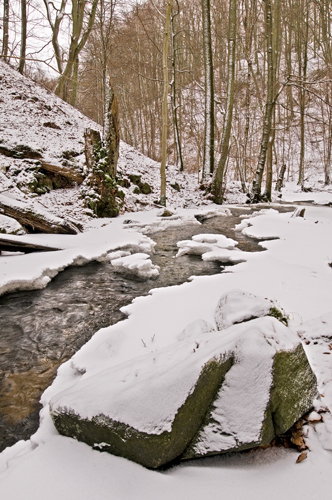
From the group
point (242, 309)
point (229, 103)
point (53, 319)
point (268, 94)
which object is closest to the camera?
point (242, 309)

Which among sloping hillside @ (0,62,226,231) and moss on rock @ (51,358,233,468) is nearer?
moss on rock @ (51,358,233,468)

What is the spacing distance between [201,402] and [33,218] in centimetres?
660

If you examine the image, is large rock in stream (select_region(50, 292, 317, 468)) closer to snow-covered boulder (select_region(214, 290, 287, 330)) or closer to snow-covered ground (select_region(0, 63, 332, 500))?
snow-covered ground (select_region(0, 63, 332, 500))

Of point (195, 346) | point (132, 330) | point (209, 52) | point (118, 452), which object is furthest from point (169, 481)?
point (209, 52)

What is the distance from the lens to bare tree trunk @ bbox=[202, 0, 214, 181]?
40.3 feet

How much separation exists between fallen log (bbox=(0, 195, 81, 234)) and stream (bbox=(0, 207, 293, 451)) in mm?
2074

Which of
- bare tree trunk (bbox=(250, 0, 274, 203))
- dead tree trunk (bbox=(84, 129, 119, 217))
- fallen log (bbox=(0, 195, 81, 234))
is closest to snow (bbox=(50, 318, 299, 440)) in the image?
fallen log (bbox=(0, 195, 81, 234))

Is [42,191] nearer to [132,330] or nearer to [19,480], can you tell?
[132,330]

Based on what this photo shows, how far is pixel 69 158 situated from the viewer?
11.6m

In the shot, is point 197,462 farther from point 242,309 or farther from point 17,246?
point 17,246

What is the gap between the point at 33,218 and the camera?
7.02 metres

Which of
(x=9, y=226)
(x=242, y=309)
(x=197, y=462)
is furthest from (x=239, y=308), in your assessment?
(x=9, y=226)

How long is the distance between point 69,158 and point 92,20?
1034cm

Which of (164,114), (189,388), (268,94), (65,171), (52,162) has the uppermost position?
(268,94)
